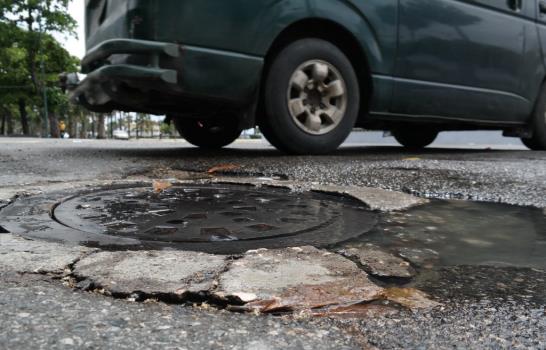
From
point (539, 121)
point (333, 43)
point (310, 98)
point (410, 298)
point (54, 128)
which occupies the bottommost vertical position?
point (410, 298)

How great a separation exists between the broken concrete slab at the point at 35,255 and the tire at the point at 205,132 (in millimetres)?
3822

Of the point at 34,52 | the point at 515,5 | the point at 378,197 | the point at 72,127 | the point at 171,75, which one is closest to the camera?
the point at 378,197

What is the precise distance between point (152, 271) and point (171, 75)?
2.15 metres

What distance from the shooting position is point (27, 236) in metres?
1.49

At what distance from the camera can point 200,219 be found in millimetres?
1772

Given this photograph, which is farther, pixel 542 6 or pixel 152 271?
pixel 542 6

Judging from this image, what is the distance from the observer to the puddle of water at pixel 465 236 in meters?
1.39

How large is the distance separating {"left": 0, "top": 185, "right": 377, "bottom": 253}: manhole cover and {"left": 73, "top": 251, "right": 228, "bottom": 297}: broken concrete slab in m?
0.14

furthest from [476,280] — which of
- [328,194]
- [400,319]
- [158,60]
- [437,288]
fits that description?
[158,60]

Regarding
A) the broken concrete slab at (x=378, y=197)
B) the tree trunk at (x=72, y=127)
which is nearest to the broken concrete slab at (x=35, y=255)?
the broken concrete slab at (x=378, y=197)

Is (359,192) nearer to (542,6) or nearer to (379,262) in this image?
(379,262)

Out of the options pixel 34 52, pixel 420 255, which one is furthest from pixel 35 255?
pixel 34 52

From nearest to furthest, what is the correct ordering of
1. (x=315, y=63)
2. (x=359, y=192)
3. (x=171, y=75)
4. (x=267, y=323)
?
(x=267, y=323) → (x=359, y=192) → (x=171, y=75) → (x=315, y=63)

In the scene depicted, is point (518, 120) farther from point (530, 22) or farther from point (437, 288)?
point (437, 288)
